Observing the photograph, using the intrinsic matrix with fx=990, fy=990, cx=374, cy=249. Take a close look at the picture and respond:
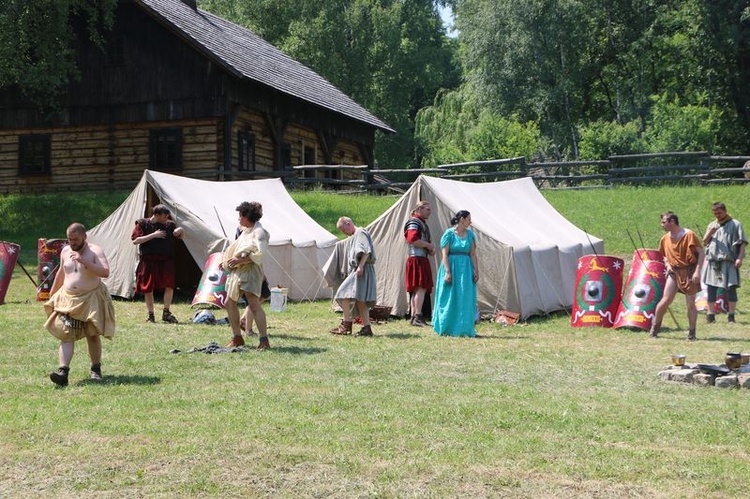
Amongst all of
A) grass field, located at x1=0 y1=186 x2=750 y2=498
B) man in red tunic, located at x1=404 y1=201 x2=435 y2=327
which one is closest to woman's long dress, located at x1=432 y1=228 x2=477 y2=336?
grass field, located at x1=0 y1=186 x2=750 y2=498

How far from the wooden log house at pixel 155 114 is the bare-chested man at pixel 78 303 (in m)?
17.2

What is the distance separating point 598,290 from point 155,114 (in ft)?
54.4

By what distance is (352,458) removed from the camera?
538cm

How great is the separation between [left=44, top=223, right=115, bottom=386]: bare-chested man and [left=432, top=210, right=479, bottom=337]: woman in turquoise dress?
477 cm

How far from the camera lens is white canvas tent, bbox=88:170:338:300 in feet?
Result: 49.4

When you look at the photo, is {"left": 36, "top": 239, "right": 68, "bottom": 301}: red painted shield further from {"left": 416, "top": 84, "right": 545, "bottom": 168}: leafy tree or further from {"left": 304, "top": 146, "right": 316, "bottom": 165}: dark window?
{"left": 416, "top": 84, "right": 545, "bottom": 168}: leafy tree

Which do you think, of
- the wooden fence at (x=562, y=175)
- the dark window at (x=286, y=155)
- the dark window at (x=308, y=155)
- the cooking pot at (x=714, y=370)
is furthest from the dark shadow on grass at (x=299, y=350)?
the dark window at (x=308, y=155)

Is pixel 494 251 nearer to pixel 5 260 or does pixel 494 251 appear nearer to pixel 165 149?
pixel 5 260

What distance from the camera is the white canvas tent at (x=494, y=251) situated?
13.3 meters

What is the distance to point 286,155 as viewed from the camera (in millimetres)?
29688

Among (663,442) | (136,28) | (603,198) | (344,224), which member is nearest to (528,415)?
(663,442)

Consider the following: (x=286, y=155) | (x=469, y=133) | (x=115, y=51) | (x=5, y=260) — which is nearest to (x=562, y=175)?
(x=286, y=155)

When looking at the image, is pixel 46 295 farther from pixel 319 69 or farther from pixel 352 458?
pixel 319 69

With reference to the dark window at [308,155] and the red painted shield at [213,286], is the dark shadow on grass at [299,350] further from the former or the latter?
the dark window at [308,155]
